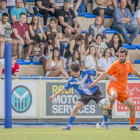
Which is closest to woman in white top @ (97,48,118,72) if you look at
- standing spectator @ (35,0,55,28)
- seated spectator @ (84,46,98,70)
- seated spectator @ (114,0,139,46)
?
seated spectator @ (84,46,98,70)

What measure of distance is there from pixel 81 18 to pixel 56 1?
1.31m

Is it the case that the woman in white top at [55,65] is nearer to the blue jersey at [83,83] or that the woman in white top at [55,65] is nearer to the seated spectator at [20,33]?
the seated spectator at [20,33]

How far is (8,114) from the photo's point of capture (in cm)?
733

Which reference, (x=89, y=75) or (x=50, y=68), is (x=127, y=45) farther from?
(x=89, y=75)

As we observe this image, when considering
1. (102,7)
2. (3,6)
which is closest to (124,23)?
(102,7)

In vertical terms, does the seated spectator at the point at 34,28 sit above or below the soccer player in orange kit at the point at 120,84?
above

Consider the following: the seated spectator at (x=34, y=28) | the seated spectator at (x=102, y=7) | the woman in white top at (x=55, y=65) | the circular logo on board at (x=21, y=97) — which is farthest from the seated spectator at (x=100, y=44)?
the circular logo on board at (x=21, y=97)

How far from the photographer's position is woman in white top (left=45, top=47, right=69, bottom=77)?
9.94 meters

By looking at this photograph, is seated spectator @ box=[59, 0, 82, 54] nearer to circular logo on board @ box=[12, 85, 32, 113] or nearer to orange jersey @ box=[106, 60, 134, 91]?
circular logo on board @ box=[12, 85, 32, 113]

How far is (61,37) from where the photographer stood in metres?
11.6

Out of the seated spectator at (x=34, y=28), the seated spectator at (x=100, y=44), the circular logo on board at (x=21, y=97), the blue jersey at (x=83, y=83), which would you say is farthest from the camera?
the seated spectator at (x=100, y=44)

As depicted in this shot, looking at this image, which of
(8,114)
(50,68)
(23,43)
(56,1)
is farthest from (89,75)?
(56,1)

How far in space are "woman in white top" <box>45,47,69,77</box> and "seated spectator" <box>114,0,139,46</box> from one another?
11.0 feet

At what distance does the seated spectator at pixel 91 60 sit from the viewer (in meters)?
10.7
